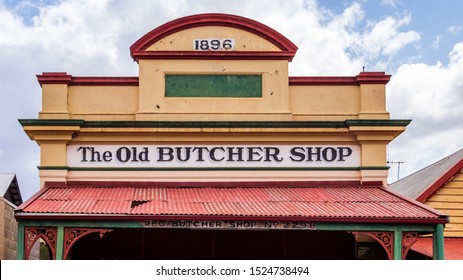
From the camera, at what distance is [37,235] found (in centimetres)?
1377

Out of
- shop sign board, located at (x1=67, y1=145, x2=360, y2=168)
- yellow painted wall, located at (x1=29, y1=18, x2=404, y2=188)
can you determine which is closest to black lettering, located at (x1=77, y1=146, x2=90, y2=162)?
shop sign board, located at (x1=67, y1=145, x2=360, y2=168)

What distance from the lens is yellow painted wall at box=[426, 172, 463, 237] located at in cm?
1730

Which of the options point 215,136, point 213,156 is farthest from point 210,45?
point 213,156

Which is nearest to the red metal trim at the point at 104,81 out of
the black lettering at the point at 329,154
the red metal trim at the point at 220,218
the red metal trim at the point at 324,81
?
the red metal trim at the point at 324,81

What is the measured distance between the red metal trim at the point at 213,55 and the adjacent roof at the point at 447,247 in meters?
5.37

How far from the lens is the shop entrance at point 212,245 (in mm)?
16188

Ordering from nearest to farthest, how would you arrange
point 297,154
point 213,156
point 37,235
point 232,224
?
point 37,235, point 232,224, point 213,156, point 297,154

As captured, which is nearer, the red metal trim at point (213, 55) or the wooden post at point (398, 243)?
the wooden post at point (398, 243)

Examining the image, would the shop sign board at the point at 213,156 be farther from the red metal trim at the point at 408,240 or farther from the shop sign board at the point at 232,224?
the red metal trim at the point at 408,240

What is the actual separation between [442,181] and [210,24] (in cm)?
689

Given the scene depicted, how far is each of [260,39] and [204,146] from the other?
2.97 meters

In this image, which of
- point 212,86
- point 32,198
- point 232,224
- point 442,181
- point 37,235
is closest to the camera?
point 37,235

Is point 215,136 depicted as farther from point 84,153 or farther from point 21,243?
point 21,243

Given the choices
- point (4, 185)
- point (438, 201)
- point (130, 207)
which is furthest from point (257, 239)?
point (4, 185)
